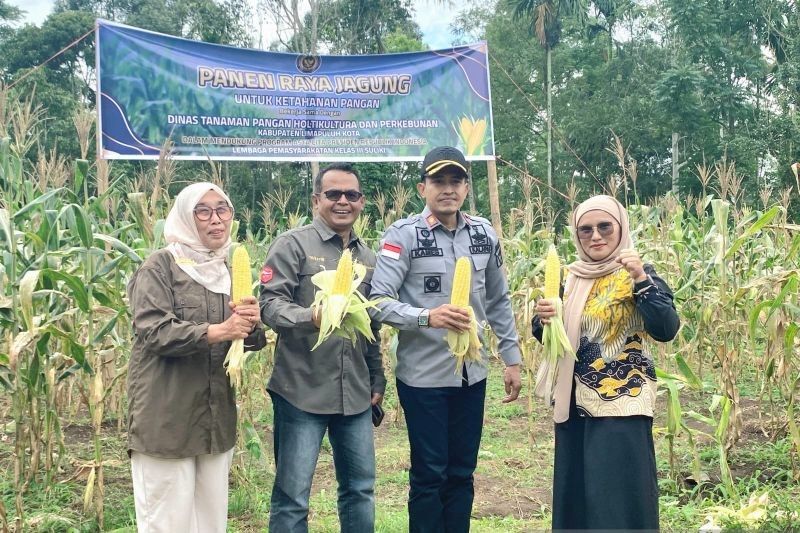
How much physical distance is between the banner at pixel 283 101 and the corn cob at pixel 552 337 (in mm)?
5914

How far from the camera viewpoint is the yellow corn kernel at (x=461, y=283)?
310 cm

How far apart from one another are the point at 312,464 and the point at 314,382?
36cm

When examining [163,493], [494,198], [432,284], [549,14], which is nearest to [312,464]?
[163,493]

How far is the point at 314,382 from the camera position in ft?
10.3

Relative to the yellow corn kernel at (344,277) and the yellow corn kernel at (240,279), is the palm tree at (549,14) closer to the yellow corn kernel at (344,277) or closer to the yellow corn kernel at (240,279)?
the yellow corn kernel at (344,277)

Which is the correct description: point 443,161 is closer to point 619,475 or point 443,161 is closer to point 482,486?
point 619,475

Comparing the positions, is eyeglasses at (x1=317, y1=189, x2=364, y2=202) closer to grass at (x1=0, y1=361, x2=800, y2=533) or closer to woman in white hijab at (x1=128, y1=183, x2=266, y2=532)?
woman in white hijab at (x1=128, y1=183, x2=266, y2=532)

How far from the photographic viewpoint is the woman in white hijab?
8.82 feet

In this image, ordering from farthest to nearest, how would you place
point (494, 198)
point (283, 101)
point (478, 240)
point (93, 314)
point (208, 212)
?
point (283, 101) → point (494, 198) → point (93, 314) → point (478, 240) → point (208, 212)

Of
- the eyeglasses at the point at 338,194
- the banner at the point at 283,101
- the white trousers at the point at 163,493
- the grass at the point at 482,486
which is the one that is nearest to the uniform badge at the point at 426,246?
the eyeglasses at the point at 338,194

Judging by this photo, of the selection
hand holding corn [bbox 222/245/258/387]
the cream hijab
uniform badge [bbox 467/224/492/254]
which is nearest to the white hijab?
hand holding corn [bbox 222/245/258/387]

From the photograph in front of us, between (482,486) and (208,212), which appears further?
(482,486)

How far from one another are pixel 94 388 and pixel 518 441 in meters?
3.48

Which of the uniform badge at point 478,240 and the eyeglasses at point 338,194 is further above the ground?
the eyeglasses at point 338,194
